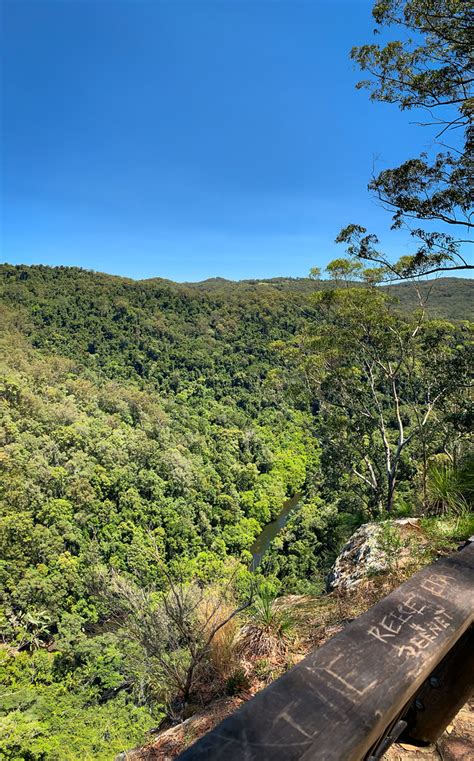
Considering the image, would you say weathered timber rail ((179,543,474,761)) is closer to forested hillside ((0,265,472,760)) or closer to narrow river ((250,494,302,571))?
forested hillside ((0,265,472,760))

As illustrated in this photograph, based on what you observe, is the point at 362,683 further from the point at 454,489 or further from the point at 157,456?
the point at 157,456

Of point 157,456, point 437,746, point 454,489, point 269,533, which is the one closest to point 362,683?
point 437,746

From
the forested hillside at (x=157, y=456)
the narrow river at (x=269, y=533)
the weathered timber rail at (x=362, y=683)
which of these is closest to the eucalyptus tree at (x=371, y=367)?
the forested hillside at (x=157, y=456)

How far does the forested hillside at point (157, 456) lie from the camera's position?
35.9ft

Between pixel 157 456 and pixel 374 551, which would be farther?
pixel 157 456

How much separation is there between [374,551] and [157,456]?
32.9 meters

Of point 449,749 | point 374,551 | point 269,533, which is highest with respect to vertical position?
point 449,749

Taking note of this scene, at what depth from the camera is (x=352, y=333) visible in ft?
38.4

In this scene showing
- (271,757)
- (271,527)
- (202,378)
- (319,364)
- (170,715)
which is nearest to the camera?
(271,757)

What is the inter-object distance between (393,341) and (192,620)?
9.95 metres

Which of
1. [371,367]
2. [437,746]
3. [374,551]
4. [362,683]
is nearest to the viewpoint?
[362,683]

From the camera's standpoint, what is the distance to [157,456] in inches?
1399

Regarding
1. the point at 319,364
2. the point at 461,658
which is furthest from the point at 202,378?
the point at 461,658

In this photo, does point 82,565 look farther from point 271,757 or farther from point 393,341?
point 271,757
